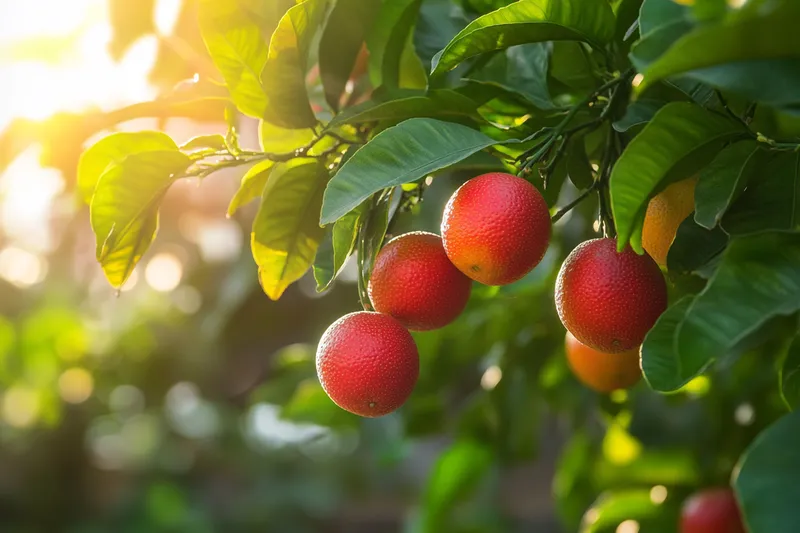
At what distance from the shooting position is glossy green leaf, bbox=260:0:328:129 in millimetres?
Answer: 566

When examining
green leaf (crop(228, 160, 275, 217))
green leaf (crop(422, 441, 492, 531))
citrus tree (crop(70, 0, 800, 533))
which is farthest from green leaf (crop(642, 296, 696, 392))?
green leaf (crop(422, 441, 492, 531))

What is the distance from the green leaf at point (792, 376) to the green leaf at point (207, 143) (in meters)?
0.41

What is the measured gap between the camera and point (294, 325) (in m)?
2.15

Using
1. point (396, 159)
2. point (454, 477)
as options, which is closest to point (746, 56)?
point (396, 159)

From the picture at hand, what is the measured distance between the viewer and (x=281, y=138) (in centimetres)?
68

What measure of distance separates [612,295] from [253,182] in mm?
281

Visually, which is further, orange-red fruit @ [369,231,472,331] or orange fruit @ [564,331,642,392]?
orange fruit @ [564,331,642,392]

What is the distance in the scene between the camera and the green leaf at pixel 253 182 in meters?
0.63

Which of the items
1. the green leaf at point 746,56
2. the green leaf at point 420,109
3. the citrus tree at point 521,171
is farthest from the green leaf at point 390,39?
the green leaf at point 746,56

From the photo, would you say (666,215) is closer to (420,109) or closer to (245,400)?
(420,109)

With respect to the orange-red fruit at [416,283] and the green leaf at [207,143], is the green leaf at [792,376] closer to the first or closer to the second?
the orange-red fruit at [416,283]

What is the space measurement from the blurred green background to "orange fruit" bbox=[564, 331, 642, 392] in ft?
0.36

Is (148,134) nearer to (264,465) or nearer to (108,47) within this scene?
(108,47)

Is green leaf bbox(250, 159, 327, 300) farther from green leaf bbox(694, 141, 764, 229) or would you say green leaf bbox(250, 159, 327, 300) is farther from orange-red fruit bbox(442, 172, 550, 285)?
green leaf bbox(694, 141, 764, 229)
